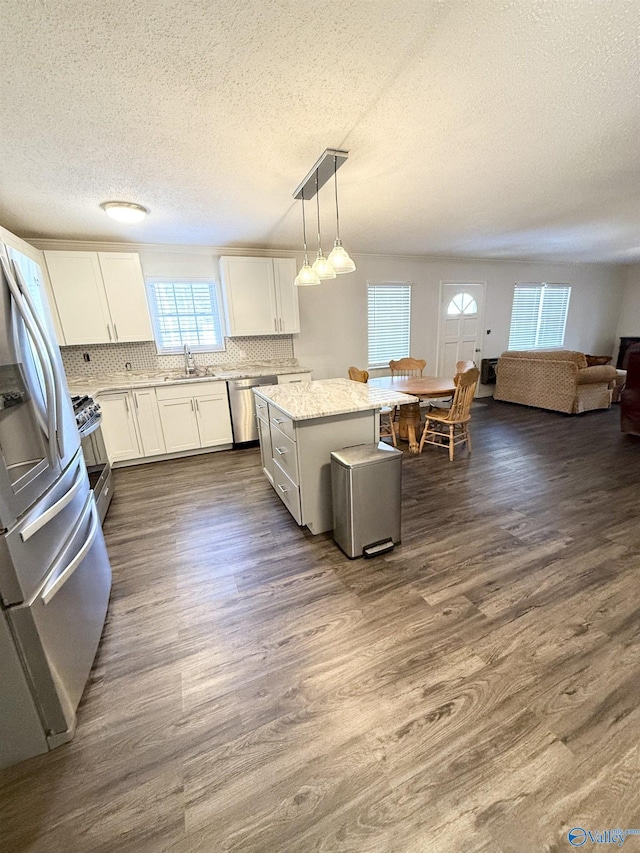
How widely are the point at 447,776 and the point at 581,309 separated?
9113mm

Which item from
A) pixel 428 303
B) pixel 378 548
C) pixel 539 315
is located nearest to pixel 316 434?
pixel 378 548

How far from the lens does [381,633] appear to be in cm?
Answer: 163

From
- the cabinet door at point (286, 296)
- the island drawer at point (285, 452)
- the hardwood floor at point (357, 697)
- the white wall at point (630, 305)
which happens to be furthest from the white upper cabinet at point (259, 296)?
the white wall at point (630, 305)

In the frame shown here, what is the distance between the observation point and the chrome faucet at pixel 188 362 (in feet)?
13.9

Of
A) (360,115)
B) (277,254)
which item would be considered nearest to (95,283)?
(277,254)

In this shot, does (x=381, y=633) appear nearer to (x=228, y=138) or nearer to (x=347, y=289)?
(x=228, y=138)

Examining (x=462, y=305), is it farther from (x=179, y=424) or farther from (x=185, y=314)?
(x=179, y=424)

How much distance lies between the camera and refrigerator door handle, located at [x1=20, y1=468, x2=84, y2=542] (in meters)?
1.14

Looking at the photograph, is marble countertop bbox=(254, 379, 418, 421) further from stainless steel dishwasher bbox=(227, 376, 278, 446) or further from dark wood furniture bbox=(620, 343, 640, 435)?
dark wood furniture bbox=(620, 343, 640, 435)

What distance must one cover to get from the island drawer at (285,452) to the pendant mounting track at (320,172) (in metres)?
1.74

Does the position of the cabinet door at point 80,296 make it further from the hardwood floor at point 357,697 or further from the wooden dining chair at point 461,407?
the wooden dining chair at point 461,407

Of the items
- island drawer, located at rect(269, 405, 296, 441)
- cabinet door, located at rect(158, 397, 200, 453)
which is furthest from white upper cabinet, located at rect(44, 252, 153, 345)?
island drawer, located at rect(269, 405, 296, 441)

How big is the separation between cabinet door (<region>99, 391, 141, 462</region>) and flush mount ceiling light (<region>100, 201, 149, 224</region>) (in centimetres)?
170
